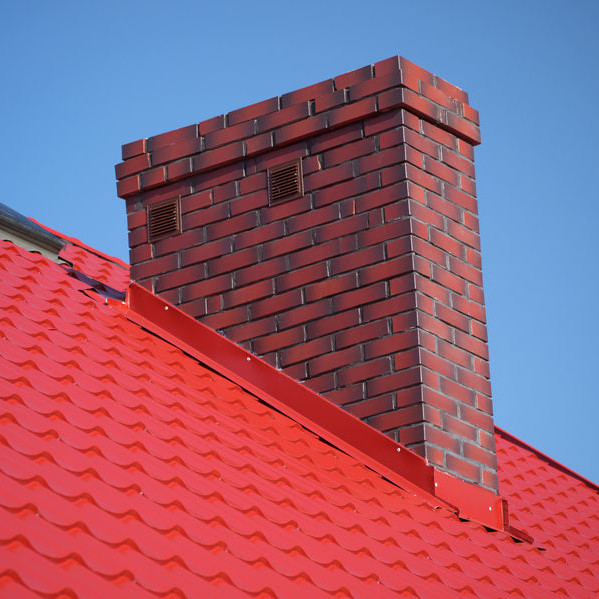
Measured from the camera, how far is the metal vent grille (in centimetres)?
724

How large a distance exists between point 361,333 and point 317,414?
0.49 m

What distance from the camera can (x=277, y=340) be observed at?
6.67m

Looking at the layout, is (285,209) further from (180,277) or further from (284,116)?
(180,277)

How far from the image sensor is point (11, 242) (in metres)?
7.42

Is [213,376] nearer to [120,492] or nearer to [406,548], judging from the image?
[406,548]

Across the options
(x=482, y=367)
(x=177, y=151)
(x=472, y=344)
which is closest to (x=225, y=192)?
(x=177, y=151)

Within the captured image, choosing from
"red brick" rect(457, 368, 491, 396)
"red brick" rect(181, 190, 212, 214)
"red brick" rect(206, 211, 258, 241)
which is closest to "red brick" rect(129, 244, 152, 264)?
"red brick" rect(181, 190, 212, 214)

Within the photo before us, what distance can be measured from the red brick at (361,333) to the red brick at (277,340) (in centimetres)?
26

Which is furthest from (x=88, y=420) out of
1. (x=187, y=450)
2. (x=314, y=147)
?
(x=314, y=147)

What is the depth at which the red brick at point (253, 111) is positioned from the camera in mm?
7035

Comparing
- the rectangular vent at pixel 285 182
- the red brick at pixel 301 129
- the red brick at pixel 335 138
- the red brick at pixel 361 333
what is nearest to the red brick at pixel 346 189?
the rectangular vent at pixel 285 182

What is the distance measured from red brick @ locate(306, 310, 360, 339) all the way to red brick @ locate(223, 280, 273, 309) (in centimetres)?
36

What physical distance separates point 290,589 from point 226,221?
345 centimetres

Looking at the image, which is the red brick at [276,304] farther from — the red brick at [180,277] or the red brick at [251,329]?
the red brick at [180,277]
